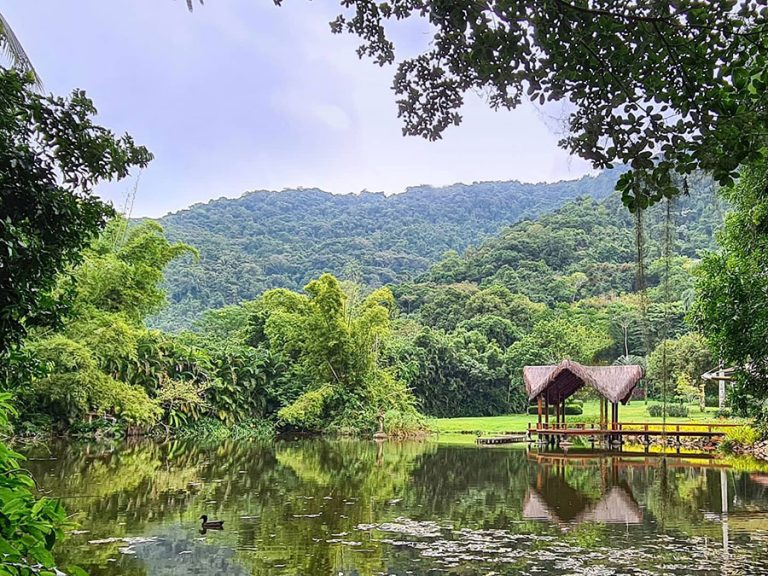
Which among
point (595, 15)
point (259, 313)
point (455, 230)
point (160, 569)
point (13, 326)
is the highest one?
point (455, 230)

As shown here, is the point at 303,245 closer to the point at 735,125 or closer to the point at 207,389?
the point at 207,389

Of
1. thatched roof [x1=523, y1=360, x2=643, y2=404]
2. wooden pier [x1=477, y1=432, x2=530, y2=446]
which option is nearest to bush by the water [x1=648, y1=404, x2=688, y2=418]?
wooden pier [x1=477, y1=432, x2=530, y2=446]

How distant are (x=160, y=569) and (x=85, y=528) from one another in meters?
2.01

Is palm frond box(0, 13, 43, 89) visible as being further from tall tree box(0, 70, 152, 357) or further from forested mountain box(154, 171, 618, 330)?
forested mountain box(154, 171, 618, 330)

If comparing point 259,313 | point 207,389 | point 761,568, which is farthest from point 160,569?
point 259,313

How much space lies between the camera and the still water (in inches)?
249

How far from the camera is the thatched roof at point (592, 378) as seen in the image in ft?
63.7

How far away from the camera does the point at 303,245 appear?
6347 cm

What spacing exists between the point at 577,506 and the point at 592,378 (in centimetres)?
1042

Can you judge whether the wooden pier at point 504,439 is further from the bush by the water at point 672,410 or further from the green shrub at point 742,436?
the bush by the water at point 672,410

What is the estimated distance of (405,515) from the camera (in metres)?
8.80

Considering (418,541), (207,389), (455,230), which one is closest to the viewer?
(418,541)

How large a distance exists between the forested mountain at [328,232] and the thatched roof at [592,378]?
30.3 meters

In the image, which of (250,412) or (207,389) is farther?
(250,412)
